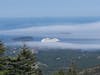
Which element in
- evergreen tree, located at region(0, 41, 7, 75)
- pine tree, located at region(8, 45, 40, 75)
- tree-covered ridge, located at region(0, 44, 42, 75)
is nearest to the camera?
evergreen tree, located at region(0, 41, 7, 75)

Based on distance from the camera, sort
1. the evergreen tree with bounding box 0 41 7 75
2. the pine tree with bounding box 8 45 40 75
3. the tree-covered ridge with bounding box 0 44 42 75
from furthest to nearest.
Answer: the pine tree with bounding box 8 45 40 75 → the tree-covered ridge with bounding box 0 44 42 75 → the evergreen tree with bounding box 0 41 7 75

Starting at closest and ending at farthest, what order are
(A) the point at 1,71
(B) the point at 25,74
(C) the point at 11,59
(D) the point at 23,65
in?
(A) the point at 1,71
(C) the point at 11,59
(D) the point at 23,65
(B) the point at 25,74

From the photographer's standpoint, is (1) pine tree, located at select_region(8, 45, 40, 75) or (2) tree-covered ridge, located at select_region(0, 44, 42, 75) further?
(1) pine tree, located at select_region(8, 45, 40, 75)

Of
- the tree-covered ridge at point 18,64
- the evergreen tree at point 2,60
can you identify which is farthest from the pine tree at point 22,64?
the evergreen tree at point 2,60

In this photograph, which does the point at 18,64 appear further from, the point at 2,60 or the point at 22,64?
the point at 2,60

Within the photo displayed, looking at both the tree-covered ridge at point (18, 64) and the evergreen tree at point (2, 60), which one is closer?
the evergreen tree at point (2, 60)

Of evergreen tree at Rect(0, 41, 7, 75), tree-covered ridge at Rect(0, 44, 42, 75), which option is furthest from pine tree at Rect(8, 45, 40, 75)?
evergreen tree at Rect(0, 41, 7, 75)

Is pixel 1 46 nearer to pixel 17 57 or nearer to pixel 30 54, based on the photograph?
pixel 17 57

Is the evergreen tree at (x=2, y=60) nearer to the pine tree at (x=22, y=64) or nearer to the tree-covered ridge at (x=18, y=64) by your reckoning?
the tree-covered ridge at (x=18, y=64)

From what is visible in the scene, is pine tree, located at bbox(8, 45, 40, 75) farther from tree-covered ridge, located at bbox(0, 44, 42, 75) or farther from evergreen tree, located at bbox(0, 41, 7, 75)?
evergreen tree, located at bbox(0, 41, 7, 75)

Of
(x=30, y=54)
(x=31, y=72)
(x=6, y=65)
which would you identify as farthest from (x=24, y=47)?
(x=6, y=65)

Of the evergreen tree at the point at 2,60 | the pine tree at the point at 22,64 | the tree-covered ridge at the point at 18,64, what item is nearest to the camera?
the evergreen tree at the point at 2,60
